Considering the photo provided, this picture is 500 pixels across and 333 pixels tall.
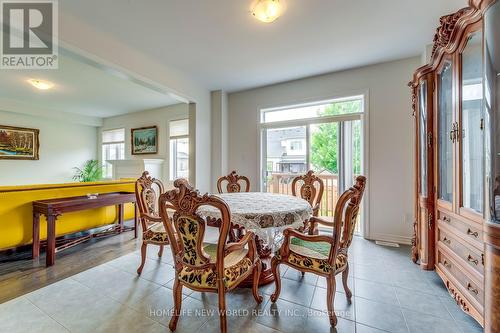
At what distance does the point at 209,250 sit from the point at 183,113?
4337 millimetres

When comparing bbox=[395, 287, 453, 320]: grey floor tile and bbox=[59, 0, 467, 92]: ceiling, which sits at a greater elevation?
bbox=[59, 0, 467, 92]: ceiling

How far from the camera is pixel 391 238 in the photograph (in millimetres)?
3172

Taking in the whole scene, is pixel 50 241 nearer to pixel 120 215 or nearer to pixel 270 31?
pixel 120 215

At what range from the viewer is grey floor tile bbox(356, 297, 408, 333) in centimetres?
150

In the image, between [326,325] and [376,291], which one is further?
[376,291]

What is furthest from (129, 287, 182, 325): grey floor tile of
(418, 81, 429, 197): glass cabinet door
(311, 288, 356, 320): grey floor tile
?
(418, 81, 429, 197): glass cabinet door

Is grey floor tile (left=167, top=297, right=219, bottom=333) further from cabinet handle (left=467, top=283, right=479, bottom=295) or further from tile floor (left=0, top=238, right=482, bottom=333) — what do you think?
cabinet handle (left=467, top=283, right=479, bottom=295)

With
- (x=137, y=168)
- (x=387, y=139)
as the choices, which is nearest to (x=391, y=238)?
(x=387, y=139)

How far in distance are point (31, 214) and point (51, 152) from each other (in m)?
4.74

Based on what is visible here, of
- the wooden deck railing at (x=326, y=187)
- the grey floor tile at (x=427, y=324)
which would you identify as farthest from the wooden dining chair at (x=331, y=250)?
the wooden deck railing at (x=326, y=187)

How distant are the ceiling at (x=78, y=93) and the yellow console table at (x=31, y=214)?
1737 millimetres

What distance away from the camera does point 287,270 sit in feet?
7.68

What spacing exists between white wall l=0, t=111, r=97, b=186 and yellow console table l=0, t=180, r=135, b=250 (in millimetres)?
4165

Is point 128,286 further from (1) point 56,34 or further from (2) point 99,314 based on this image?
(1) point 56,34
